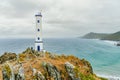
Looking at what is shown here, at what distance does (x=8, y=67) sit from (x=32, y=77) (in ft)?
11.2

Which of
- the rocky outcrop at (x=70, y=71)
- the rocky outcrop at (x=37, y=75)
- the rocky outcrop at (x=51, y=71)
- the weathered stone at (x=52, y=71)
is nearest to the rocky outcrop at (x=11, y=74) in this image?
the rocky outcrop at (x=37, y=75)

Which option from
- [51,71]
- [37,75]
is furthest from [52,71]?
[37,75]

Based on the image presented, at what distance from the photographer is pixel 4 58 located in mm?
39188

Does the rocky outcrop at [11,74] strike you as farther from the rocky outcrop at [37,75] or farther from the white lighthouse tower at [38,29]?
the white lighthouse tower at [38,29]

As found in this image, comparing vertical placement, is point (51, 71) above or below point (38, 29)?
below

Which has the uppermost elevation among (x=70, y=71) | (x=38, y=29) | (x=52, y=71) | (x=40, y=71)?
(x=38, y=29)

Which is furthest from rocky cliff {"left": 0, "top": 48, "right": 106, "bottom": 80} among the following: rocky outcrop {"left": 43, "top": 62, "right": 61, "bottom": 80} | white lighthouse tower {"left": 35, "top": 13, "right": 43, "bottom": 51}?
white lighthouse tower {"left": 35, "top": 13, "right": 43, "bottom": 51}

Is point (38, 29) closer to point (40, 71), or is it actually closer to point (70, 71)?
point (70, 71)

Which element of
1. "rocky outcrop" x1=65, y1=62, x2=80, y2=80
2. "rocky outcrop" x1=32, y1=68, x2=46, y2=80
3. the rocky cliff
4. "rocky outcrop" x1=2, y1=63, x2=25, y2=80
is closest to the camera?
"rocky outcrop" x1=2, y1=63, x2=25, y2=80

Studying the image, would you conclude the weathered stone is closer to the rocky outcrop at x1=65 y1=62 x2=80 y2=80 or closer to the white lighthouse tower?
the rocky outcrop at x1=65 y1=62 x2=80 y2=80

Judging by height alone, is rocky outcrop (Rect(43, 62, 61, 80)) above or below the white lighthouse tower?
below

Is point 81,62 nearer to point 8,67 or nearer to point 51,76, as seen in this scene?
point 51,76

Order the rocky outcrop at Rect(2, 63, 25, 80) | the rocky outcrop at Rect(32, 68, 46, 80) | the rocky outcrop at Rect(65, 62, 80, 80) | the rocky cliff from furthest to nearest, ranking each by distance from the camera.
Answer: the rocky outcrop at Rect(65, 62, 80, 80)
the rocky cliff
the rocky outcrop at Rect(32, 68, 46, 80)
the rocky outcrop at Rect(2, 63, 25, 80)

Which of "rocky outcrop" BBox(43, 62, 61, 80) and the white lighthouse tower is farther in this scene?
the white lighthouse tower
